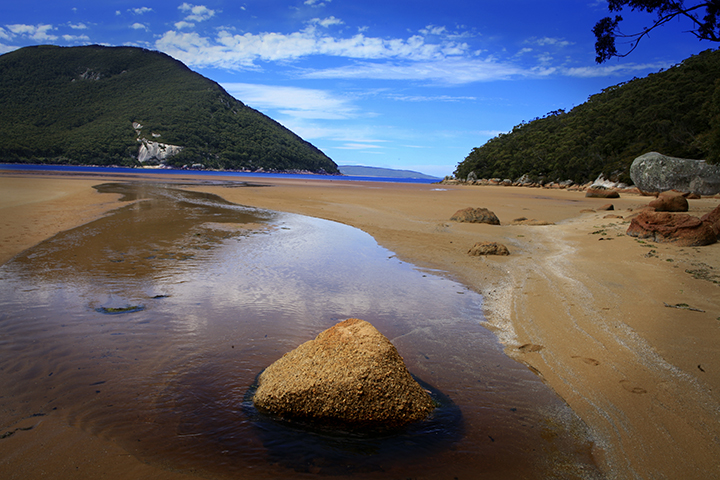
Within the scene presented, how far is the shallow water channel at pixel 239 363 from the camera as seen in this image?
2568 mm

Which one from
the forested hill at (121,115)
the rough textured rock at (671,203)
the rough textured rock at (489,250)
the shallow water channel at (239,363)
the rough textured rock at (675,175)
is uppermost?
the forested hill at (121,115)

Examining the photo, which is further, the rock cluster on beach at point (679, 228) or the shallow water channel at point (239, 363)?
the rock cluster on beach at point (679, 228)

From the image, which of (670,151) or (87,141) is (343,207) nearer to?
(670,151)

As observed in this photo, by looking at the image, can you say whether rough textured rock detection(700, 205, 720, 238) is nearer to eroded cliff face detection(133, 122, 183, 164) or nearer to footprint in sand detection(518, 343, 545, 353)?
footprint in sand detection(518, 343, 545, 353)

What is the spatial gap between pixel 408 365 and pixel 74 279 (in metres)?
5.98

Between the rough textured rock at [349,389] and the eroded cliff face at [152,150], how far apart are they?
120036 millimetres

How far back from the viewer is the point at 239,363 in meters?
3.81

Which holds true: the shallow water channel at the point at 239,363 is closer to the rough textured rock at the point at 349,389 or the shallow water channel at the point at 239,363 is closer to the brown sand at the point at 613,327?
the rough textured rock at the point at 349,389

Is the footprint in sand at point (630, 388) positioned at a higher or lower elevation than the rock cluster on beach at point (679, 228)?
lower

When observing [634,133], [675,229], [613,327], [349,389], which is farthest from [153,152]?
[613,327]

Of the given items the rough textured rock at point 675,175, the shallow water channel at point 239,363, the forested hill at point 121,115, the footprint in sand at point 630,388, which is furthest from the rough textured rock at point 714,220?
the forested hill at point 121,115

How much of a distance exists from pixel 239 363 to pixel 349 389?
56.9 inches

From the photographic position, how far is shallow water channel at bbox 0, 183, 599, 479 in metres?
2.57

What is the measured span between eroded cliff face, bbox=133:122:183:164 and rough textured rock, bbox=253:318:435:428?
12004cm
